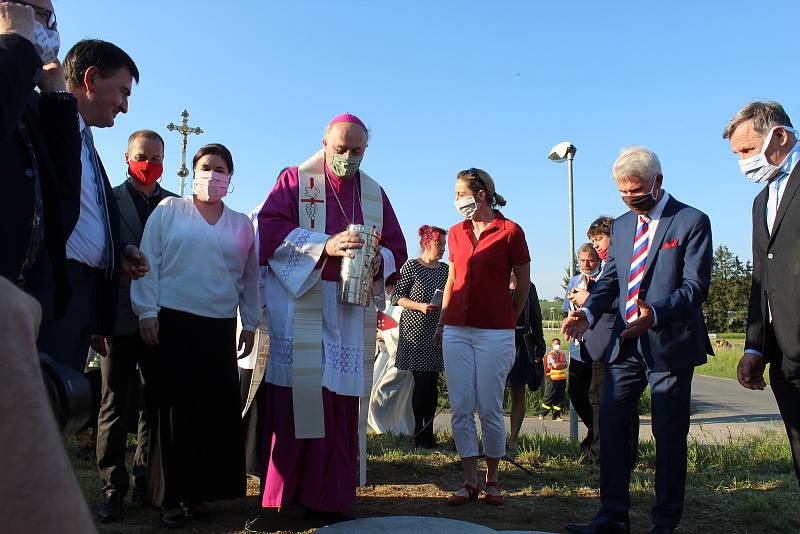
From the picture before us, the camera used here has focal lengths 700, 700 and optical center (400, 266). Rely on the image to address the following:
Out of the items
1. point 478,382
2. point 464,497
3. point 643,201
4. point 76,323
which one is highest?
point 643,201

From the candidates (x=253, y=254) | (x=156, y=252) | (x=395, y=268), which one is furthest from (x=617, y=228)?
(x=156, y=252)

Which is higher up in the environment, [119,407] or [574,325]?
[574,325]

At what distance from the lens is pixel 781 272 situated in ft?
11.1

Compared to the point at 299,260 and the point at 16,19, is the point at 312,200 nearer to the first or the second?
the point at 299,260

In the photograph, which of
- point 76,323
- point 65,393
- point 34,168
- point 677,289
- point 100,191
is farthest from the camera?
point 677,289

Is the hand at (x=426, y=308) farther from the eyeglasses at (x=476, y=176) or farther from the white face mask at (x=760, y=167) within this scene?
the white face mask at (x=760, y=167)

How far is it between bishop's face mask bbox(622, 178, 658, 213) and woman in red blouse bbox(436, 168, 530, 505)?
100 centimetres

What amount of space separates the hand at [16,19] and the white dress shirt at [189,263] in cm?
199

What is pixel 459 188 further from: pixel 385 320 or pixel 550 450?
pixel 385 320

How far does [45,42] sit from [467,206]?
10.2 feet

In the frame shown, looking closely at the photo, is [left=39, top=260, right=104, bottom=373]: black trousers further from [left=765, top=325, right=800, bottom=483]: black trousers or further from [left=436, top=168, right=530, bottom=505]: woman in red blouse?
[left=765, top=325, right=800, bottom=483]: black trousers

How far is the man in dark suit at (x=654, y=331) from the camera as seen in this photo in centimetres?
373

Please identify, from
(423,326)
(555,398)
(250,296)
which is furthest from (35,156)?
(555,398)

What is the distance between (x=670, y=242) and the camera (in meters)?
3.88
